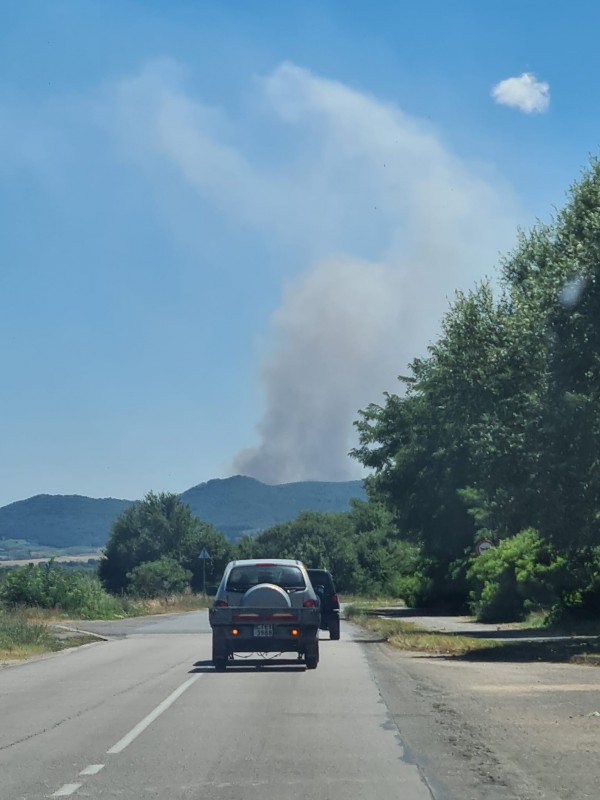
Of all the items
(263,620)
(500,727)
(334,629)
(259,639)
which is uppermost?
(334,629)

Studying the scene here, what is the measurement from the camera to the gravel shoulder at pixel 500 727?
9336mm

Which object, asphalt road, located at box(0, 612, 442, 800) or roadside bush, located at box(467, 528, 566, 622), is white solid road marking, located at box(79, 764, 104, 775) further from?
roadside bush, located at box(467, 528, 566, 622)

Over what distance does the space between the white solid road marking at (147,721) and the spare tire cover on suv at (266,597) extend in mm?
2116

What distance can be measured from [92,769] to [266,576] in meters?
11.4

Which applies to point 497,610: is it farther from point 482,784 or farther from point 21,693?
A: point 482,784

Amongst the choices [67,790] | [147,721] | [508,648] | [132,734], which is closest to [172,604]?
[508,648]

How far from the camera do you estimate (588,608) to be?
112 ft

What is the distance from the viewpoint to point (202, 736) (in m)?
12.3

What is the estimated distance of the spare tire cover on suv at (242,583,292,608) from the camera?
20.5 metres

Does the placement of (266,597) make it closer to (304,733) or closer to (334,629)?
(304,733)

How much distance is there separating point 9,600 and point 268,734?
3771cm

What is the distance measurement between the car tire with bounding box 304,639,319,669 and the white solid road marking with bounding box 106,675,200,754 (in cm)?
287

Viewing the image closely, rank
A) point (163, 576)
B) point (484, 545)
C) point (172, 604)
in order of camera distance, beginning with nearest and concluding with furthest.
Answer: point (484, 545), point (172, 604), point (163, 576)

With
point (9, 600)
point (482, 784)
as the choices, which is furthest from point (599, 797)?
point (9, 600)
